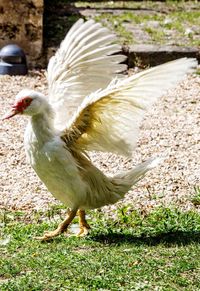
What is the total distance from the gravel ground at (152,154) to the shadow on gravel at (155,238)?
0.72 meters

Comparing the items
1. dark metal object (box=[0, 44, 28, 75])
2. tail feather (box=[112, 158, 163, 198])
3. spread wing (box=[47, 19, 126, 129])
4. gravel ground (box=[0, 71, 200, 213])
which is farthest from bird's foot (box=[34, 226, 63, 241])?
dark metal object (box=[0, 44, 28, 75])

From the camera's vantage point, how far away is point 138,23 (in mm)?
13367

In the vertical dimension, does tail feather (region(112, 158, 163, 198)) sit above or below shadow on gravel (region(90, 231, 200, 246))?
above

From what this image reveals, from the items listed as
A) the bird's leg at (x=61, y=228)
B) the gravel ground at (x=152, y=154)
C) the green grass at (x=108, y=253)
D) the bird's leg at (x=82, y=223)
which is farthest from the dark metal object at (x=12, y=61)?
the bird's leg at (x=61, y=228)

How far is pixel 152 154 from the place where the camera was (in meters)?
8.19

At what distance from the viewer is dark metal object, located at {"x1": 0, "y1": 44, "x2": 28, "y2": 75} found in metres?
10.7

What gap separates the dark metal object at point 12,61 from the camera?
10695 mm

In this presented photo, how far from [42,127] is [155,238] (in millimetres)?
1092

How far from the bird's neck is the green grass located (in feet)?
2.37

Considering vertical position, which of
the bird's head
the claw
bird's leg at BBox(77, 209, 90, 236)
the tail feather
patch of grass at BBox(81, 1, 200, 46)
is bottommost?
the claw

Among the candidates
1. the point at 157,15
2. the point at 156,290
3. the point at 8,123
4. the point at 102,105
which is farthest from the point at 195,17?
the point at 156,290

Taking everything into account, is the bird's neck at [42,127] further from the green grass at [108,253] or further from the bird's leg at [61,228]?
the green grass at [108,253]

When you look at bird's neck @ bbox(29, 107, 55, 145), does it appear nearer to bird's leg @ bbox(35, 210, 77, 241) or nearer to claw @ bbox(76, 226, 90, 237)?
bird's leg @ bbox(35, 210, 77, 241)

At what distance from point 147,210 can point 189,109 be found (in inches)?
117
